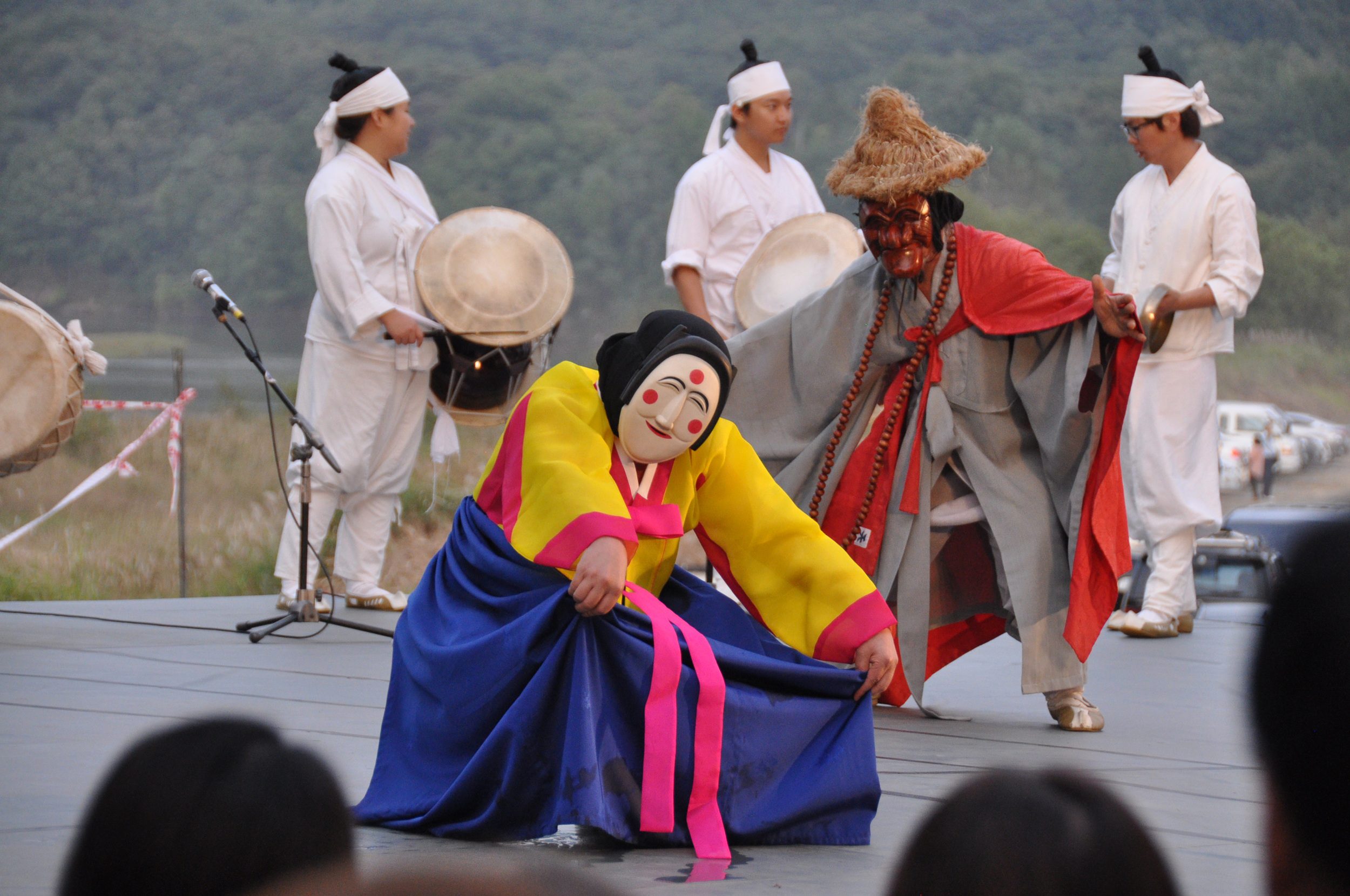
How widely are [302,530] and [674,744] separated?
9.07 feet

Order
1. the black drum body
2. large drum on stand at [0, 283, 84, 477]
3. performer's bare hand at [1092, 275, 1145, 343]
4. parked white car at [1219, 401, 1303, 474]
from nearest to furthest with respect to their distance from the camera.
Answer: performer's bare hand at [1092, 275, 1145, 343], large drum on stand at [0, 283, 84, 477], the black drum body, parked white car at [1219, 401, 1303, 474]

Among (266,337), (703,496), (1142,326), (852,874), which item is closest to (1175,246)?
(1142,326)

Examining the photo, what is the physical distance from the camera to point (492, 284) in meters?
5.25

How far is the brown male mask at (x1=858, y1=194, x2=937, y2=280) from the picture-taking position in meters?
3.79

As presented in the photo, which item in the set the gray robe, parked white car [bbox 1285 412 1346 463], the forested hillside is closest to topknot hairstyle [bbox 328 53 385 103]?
the gray robe

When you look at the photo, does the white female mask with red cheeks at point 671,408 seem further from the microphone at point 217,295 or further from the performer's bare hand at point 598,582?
the microphone at point 217,295

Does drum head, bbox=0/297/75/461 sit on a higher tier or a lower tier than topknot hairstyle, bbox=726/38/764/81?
lower

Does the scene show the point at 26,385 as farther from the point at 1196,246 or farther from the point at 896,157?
the point at 1196,246

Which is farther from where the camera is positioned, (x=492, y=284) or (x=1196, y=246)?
(x=1196, y=246)

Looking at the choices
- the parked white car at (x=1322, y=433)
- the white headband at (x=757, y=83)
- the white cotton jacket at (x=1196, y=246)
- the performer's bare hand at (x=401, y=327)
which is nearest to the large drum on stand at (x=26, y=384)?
the performer's bare hand at (x=401, y=327)

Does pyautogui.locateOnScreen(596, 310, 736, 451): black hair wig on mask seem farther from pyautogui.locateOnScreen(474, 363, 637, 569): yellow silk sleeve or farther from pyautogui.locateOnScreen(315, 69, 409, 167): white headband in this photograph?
pyautogui.locateOnScreen(315, 69, 409, 167): white headband

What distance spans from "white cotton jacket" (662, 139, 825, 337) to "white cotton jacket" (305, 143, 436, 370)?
0.97 meters

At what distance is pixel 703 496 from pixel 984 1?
738 inches

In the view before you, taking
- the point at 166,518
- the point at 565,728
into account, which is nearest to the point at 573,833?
the point at 565,728
